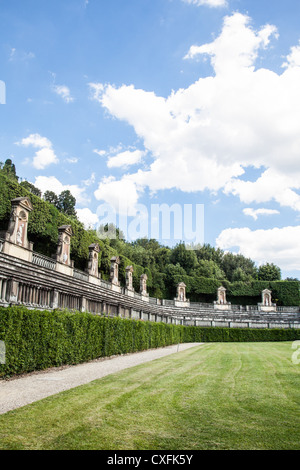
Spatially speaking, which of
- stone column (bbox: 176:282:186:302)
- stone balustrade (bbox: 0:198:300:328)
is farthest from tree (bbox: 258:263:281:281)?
stone column (bbox: 176:282:186:302)

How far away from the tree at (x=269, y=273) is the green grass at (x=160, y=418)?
6785 centimetres

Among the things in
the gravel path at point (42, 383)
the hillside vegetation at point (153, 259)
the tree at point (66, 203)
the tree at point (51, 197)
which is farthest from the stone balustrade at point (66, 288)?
the tree at point (51, 197)

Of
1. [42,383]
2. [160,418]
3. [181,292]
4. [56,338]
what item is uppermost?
[181,292]

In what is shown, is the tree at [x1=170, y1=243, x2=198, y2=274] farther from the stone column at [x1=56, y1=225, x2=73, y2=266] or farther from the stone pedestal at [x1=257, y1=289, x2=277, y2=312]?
the stone column at [x1=56, y1=225, x2=73, y2=266]

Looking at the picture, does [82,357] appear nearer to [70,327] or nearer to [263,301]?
[70,327]

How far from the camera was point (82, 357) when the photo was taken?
15.0 meters

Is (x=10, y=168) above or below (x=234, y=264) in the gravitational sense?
above

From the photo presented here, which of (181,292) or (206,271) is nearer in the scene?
(181,292)

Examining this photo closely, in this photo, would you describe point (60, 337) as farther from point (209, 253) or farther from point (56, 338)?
point (209, 253)

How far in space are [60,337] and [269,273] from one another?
6766 cm

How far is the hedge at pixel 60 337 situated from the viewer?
1052cm

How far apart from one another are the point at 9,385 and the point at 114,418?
470 centimetres

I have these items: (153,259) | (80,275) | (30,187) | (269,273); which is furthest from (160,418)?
(269,273)

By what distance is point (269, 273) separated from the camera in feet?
245
